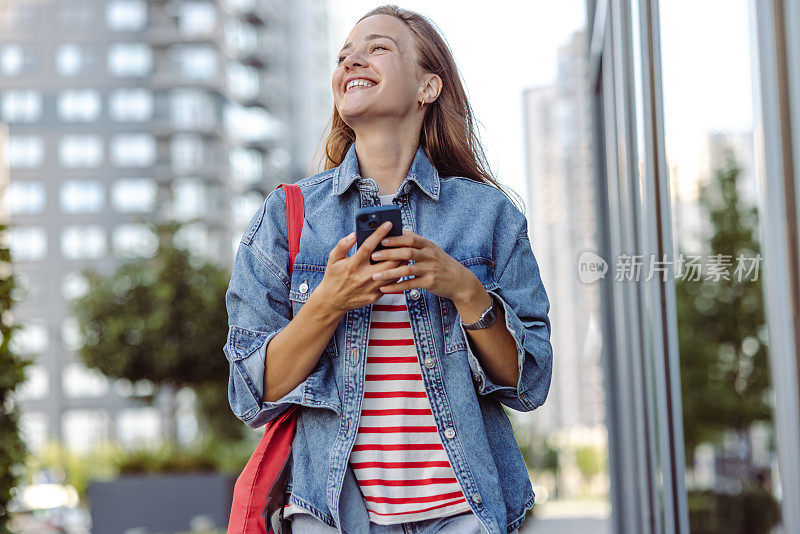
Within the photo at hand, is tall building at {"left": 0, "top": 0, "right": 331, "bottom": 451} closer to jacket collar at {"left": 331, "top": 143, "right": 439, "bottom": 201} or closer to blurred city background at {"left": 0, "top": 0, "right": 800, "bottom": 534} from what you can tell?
blurred city background at {"left": 0, "top": 0, "right": 800, "bottom": 534}

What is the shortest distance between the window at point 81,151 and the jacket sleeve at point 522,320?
1708 inches

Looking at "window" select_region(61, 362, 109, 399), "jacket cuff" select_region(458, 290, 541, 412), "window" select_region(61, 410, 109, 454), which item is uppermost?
"jacket cuff" select_region(458, 290, 541, 412)

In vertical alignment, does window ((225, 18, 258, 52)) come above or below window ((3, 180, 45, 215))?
above

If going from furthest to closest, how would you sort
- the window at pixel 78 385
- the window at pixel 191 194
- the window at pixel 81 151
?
the window at pixel 81 151 → the window at pixel 191 194 → the window at pixel 78 385

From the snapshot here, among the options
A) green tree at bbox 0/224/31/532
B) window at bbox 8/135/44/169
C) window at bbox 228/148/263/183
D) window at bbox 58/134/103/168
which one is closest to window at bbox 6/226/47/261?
window at bbox 8/135/44/169

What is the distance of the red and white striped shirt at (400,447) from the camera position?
1.42m

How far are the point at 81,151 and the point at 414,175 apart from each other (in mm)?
43792

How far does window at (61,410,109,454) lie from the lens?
131ft

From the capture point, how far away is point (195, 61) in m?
41.1

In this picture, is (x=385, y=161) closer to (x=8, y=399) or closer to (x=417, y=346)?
(x=417, y=346)

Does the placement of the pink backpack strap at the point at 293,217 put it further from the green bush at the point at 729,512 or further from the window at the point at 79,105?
the window at the point at 79,105

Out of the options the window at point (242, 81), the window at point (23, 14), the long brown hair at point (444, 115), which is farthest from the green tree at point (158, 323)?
the window at point (23, 14)

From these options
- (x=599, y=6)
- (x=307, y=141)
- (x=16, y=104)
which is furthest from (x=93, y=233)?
(x=599, y=6)

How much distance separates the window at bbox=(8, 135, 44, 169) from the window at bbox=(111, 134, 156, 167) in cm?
355
